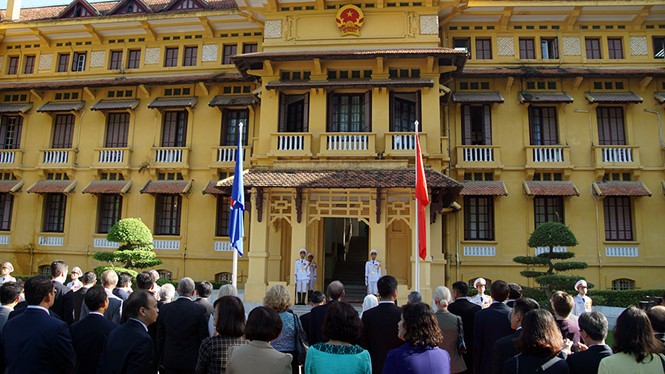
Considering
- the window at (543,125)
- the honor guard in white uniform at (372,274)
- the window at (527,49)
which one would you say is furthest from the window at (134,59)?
the window at (543,125)

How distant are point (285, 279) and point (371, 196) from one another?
5377mm

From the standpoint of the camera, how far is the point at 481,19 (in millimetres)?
20016

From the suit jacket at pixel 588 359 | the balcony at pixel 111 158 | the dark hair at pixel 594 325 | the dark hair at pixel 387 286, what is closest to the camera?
the suit jacket at pixel 588 359

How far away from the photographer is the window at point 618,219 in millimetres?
18703

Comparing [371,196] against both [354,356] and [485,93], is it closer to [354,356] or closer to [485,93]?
[485,93]

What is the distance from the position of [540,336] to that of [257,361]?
2246mm

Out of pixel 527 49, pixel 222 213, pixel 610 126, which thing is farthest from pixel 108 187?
pixel 610 126

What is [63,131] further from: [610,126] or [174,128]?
[610,126]

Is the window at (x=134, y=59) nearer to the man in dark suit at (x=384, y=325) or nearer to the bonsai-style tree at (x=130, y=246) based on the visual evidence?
the bonsai-style tree at (x=130, y=246)

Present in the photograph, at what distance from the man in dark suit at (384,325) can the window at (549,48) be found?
1803cm

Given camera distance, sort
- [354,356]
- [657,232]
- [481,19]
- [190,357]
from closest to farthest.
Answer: [354,356] < [190,357] < [657,232] < [481,19]

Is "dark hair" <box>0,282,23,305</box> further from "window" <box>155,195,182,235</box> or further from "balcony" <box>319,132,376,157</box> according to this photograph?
"window" <box>155,195,182,235</box>

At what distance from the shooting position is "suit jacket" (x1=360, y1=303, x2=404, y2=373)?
219 inches

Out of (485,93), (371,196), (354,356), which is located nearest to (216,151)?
(371,196)
